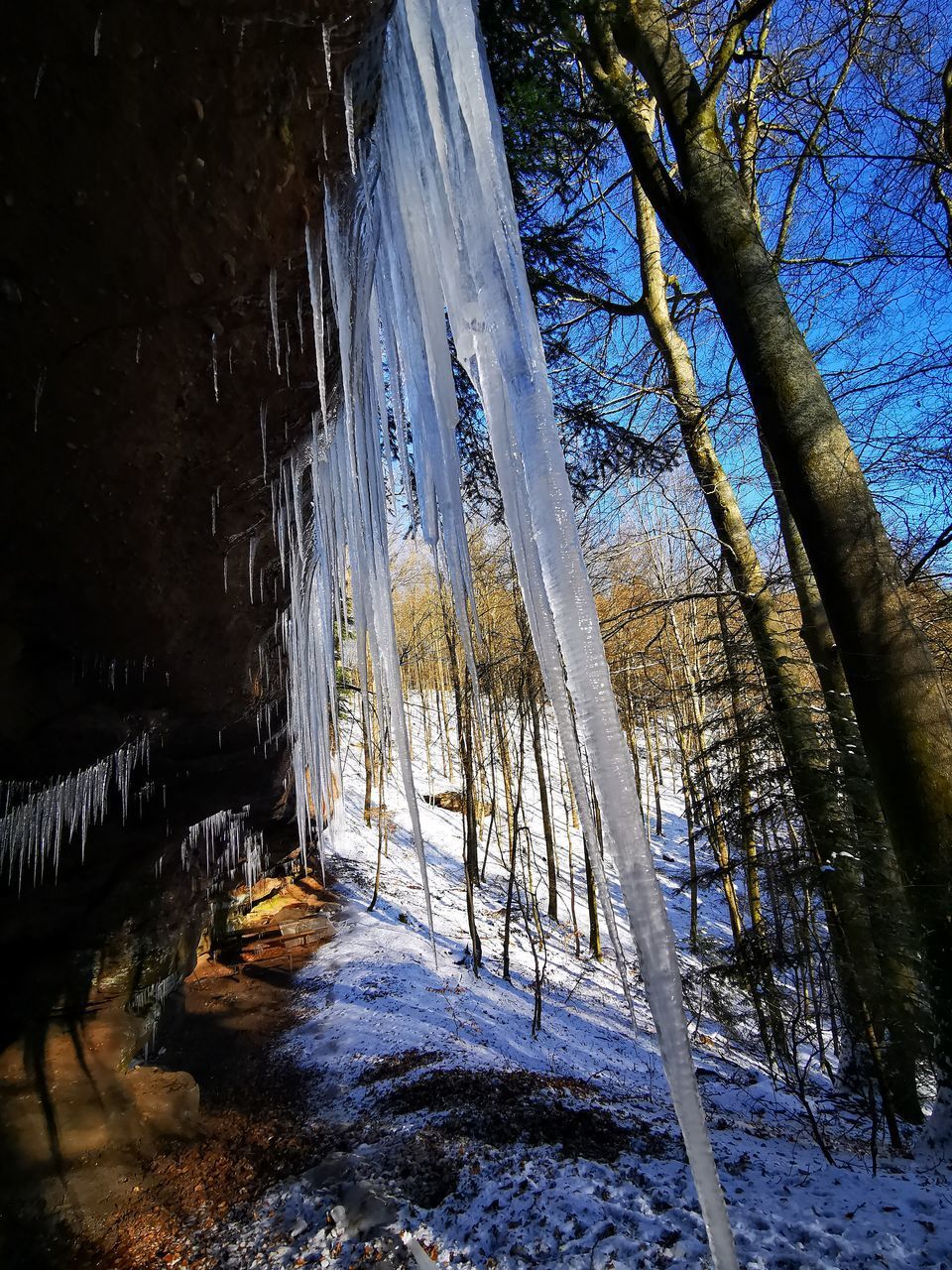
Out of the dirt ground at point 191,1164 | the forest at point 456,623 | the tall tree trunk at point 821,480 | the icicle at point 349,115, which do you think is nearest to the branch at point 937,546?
the forest at point 456,623

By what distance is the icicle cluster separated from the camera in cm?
394

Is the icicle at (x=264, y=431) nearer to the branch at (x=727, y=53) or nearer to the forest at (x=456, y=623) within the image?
the forest at (x=456, y=623)

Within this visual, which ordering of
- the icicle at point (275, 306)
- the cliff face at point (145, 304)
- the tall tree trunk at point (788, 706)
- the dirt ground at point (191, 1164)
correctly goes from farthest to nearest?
the tall tree trunk at point (788, 706) → the dirt ground at point (191, 1164) → the icicle at point (275, 306) → the cliff face at point (145, 304)

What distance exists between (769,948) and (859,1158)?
1482 mm

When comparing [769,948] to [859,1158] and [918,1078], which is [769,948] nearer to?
[918,1078]

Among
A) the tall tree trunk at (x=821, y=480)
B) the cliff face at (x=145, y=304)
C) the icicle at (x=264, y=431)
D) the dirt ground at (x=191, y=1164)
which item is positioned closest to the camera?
the cliff face at (x=145, y=304)

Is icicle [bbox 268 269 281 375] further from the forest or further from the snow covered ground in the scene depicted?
the snow covered ground

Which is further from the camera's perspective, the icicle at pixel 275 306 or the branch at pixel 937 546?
the branch at pixel 937 546

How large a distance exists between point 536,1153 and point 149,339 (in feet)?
15.7

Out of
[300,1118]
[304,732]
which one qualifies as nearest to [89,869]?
[304,732]

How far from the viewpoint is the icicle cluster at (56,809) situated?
3940 millimetres

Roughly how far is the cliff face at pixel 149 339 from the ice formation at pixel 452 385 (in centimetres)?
16

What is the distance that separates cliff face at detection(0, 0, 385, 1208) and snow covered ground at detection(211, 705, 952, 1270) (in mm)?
2914

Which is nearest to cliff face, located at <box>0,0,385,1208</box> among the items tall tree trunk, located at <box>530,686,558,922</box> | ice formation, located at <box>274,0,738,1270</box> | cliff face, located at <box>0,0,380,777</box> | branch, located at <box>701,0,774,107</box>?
cliff face, located at <box>0,0,380,777</box>
